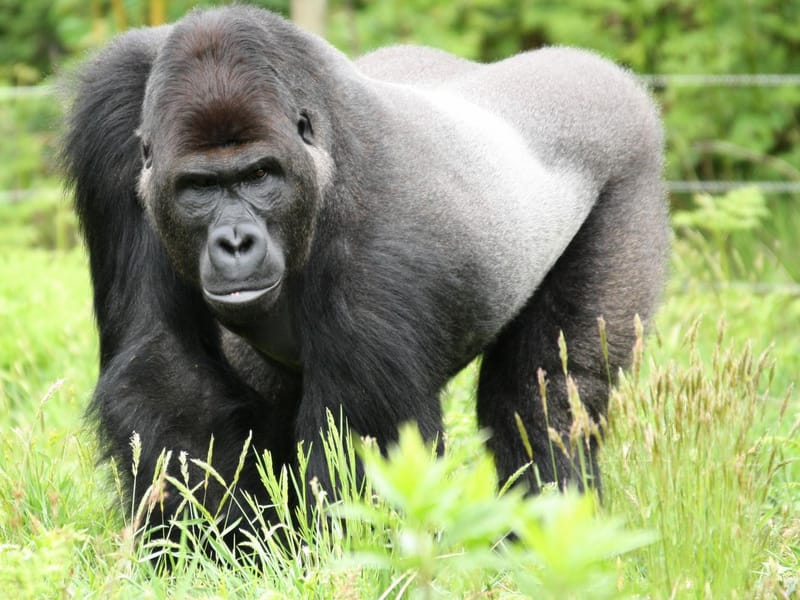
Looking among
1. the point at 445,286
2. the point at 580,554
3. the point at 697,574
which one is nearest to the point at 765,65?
the point at 445,286

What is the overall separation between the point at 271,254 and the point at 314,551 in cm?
80

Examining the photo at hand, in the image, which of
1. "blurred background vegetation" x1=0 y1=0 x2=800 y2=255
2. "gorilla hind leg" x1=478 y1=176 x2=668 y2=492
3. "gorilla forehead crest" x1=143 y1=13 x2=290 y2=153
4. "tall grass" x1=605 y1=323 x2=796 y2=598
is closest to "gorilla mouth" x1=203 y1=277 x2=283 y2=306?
"gorilla forehead crest" x1=143 y1=13 x2=290 y2=153

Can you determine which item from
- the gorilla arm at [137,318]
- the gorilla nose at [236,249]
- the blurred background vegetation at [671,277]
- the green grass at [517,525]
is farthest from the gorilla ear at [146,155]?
the green grass at [517,525]

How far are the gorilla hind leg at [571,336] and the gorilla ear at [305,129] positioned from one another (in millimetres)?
A: 1130

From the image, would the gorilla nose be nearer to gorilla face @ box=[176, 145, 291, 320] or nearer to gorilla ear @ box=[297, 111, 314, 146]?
gorilla face @ box=[176, 145, 291, 320]

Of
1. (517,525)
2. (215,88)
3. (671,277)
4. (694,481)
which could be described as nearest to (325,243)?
(215,88)

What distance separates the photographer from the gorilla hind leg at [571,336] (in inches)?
160

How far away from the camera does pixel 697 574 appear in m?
2.56

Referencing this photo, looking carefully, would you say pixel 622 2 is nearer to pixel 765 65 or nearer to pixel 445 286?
pixel 765 65

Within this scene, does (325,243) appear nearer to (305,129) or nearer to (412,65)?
(305,129)

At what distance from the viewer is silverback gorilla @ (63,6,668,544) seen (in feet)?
10.6

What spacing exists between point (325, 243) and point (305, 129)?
322 millimetres

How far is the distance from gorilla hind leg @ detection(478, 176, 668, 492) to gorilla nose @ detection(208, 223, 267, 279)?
126cm

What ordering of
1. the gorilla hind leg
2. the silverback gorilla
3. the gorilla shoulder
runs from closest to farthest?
the silverback gorilla
the gorilla hind leg
the gorilla shoulder
